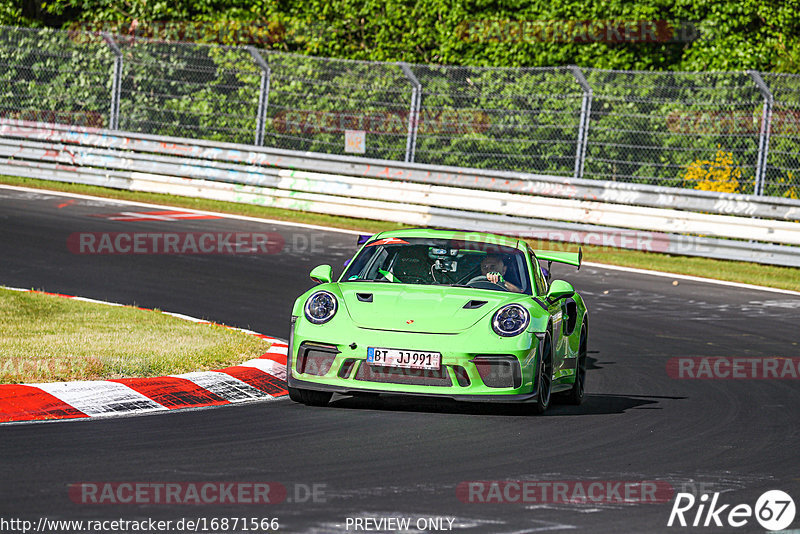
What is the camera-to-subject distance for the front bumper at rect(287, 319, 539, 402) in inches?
323

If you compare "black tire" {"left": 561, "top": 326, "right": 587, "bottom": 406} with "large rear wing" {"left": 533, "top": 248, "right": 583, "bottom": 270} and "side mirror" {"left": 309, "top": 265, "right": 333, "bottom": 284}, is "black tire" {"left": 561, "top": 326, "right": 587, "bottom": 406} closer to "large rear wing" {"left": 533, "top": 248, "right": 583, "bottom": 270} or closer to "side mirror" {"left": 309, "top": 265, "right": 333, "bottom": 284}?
"large rear wing" {"left": 533, "top": 248, "right": 583, "bottom": 270}

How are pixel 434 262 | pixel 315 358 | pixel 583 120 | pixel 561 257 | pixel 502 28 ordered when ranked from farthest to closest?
pixel 502 28 < pixel 583 120 < pixel 561 257 < pixel 434 262 < pixel 315 358

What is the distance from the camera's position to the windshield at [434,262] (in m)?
9.44

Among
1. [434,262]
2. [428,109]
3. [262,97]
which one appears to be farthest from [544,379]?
[262,97]

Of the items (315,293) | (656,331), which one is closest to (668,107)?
(656,331)

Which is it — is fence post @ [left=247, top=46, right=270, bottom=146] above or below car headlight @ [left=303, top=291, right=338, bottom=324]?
above

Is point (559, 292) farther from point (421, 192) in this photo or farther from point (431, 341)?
point (421, 192)

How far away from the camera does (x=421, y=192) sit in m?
20.9

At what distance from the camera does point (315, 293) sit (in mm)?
8695

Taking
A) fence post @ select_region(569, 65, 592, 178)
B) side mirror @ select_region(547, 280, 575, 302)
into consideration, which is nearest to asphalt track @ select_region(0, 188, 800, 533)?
side mirror @ select_region(547, 280, 575, 302)

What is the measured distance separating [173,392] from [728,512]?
153 inches

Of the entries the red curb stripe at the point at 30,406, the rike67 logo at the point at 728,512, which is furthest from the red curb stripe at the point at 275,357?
the rike67 logo at the point at 728,512

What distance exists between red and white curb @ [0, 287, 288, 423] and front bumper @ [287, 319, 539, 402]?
778mm

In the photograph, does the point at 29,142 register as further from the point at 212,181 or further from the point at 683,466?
the point at 683,466
